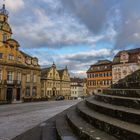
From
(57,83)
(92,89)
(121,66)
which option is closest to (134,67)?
(121,66)

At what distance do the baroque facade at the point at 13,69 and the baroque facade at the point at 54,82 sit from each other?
43.3 feet

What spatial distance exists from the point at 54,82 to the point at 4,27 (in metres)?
27.1

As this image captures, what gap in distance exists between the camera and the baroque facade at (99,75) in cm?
6412

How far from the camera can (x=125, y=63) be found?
5756 centimetres

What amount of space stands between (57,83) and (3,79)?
2781 centimetres

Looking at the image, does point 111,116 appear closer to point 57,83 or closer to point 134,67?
point 134,67

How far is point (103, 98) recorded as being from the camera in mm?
6926


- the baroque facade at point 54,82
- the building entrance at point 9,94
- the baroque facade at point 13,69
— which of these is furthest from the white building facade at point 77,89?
the building entrance at point 9,94

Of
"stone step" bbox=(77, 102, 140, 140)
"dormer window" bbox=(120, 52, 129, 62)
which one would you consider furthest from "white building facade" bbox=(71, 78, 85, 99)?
"stone step" bbox=(77, 102, 140, 140)

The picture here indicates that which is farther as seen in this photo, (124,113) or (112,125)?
(124,113)

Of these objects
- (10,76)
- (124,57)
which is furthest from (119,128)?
(124,57)

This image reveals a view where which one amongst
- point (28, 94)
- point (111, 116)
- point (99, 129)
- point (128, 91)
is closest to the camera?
point (99, 129)

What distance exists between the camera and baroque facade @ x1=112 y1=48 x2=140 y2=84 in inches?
2197

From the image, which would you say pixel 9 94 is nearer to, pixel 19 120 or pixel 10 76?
pixel 10 76
